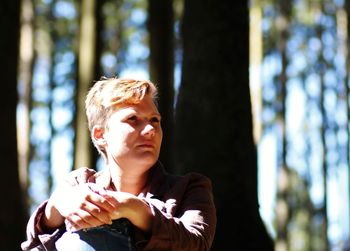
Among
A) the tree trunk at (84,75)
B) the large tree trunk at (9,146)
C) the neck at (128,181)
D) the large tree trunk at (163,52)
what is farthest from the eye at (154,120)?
the large tree trunk at (163,52)

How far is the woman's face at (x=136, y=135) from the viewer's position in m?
3.02

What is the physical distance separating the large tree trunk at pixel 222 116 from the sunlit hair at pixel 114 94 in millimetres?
1863

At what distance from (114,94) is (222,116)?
7.26ft

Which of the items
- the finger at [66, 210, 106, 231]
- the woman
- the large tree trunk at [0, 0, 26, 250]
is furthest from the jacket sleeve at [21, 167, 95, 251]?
the large tree trunk at [0, 0, 26, 250]

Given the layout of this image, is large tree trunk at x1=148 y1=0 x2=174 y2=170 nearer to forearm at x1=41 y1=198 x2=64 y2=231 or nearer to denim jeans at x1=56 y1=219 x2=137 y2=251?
forearm at x1=41 y1=198 x2=64 y2=231

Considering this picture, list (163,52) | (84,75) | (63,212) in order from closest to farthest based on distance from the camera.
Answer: (63,212)
(84,75)
(163,52)

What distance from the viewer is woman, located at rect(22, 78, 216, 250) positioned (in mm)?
2645

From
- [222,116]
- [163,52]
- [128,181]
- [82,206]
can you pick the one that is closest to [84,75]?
[163,52]

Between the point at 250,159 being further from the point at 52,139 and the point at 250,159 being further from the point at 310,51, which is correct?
the point at 310,51

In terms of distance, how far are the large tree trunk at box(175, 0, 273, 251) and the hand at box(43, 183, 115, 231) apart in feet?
6.90

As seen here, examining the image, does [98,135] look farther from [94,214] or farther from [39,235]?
[94,214]

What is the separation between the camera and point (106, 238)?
2.70 metres

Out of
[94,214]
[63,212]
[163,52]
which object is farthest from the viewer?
[163,52]

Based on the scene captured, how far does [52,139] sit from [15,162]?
48.3 ft
